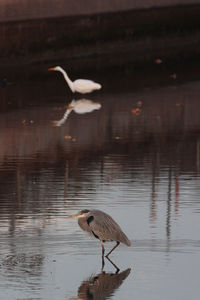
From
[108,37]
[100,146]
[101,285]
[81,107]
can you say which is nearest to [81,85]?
[81,107]

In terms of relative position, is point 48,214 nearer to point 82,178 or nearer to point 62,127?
point 82,178

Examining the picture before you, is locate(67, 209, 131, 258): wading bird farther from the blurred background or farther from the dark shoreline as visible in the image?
the dark shoreline

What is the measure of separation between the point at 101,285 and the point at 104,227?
88cm

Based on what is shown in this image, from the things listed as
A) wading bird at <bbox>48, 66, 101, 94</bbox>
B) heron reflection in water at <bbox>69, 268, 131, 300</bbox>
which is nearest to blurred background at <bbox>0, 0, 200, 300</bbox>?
heron reflection in water at <bbox>69, 268, 131, 300</bbox>

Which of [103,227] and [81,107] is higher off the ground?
[81,107]

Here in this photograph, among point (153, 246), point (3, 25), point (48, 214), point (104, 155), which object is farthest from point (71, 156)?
point (3, 25)

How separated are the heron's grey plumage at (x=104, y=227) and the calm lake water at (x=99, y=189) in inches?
12.1

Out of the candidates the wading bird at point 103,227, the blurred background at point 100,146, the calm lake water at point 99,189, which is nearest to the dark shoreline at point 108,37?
the blurred background at point 100,146

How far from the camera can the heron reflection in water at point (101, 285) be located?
1238 cm

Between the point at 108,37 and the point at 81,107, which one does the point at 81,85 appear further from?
the point at 108,37

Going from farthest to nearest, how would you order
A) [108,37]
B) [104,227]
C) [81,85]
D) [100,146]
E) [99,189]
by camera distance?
[108,37] < [81,85] < [100,146] < [99,189] < [104,227]

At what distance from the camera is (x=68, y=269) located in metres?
13.2

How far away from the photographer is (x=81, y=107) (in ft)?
92.7

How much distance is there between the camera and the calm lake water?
12.9 m
